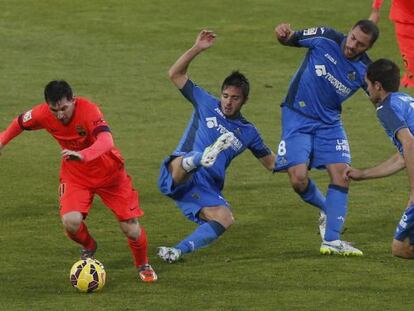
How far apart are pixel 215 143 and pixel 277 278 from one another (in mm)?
1457

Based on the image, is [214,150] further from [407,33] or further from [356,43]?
[407,33]

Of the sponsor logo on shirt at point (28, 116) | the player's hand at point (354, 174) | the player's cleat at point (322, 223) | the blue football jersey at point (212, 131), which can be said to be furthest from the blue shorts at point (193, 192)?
the player's hand at point (354, 174)

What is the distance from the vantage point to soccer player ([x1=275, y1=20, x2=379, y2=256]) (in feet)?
46.4

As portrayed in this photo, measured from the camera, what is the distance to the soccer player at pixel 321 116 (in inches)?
557

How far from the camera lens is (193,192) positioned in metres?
13.7

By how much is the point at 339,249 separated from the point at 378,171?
6.03ft

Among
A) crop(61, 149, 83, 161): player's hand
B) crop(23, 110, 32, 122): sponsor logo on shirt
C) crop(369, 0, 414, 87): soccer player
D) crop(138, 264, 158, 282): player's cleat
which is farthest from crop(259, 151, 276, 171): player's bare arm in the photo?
crop(369, 0, 414, 87): soccer player

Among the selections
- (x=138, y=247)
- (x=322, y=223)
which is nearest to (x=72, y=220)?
(x=138, y=247)

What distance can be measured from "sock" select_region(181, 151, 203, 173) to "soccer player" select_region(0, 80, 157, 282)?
610 millimetres

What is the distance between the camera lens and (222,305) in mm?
11594

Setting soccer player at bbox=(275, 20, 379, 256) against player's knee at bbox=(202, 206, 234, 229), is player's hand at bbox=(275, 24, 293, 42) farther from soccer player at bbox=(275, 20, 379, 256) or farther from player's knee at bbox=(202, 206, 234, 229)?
player's knee at bbox=(202, 206, 234, 229)

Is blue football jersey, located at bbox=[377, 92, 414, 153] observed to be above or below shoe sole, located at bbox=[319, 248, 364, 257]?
above

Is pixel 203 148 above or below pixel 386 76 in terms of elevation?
below

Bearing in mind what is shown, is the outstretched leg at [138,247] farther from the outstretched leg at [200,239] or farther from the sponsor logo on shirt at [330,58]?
the sponsor logo on shirt at [330,58]
